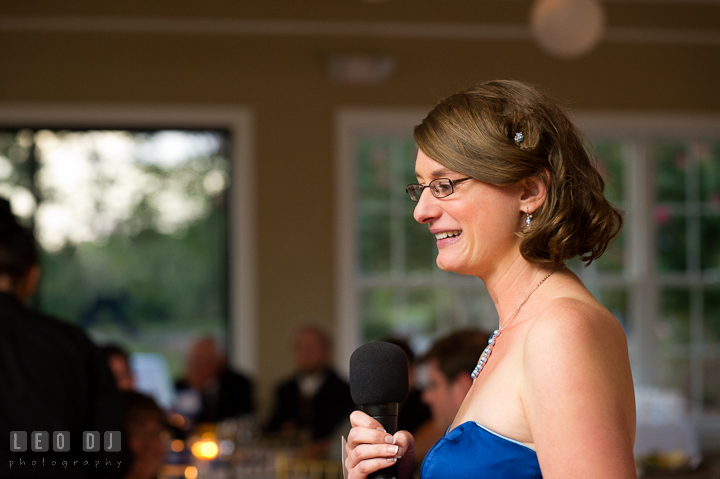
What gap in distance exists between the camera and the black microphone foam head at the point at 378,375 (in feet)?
3.50

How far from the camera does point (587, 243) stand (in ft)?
3.70

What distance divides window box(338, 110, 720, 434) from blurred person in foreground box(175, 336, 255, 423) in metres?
0.93

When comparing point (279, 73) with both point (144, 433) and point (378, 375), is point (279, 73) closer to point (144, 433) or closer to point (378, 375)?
point (144, 433)

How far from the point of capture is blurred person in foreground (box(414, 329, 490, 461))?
2564 millimetres

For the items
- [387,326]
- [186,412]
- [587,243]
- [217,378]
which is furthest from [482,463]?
[387,326]

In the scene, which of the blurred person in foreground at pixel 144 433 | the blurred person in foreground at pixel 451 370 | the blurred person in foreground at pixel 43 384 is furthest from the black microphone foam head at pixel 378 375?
the blurred person in foreground at pixel 144 433

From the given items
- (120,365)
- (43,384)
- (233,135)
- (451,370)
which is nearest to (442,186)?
(43,384)

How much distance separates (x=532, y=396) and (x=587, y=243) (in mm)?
308

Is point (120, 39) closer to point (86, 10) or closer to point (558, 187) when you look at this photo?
point (86, 10)

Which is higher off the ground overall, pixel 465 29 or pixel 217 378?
pixel 465 29

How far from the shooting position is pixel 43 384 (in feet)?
6.47

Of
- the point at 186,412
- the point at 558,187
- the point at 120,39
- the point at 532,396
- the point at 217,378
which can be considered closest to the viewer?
the point at 532,396

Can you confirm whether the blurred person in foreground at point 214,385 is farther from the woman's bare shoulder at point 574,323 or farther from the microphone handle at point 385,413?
the woman's bare shoulder at point 574,323

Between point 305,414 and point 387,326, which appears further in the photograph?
point 387,326
